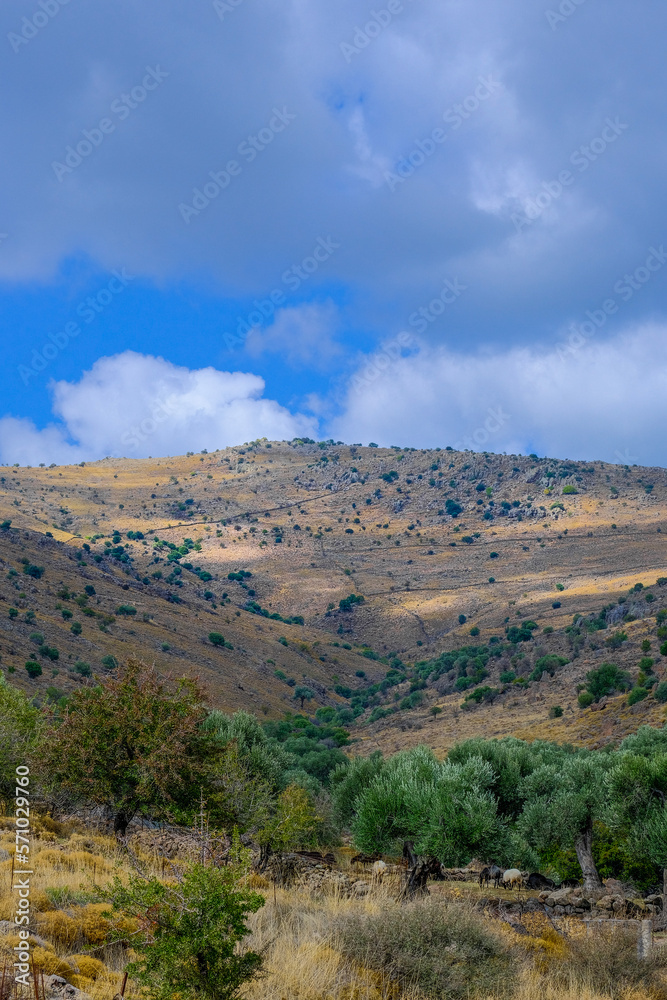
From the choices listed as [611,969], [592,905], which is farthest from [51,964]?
[592,905]

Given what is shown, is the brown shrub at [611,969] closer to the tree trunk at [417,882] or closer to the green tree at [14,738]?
the tree trunk at [417,882]

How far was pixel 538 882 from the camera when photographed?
22062 mm

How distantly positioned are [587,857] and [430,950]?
16179mm

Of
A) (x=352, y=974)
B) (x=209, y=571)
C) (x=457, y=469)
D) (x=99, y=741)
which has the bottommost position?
(x=352, y=974)

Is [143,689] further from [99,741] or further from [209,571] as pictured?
[209,571]

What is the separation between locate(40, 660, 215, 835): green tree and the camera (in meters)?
15.9

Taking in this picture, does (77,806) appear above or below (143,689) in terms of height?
below

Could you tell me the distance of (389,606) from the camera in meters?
117

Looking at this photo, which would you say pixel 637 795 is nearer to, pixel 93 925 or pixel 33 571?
pixel 93 925

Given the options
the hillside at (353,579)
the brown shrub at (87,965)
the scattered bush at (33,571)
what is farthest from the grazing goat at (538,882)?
the scattered bush at (33,571)

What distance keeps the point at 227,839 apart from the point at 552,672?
175 ft

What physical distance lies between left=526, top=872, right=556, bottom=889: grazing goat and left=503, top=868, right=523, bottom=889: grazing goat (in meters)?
0.90

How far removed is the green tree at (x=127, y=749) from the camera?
15.9 metres

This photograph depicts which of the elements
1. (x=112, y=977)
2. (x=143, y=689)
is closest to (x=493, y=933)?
(x=112, y=977)
